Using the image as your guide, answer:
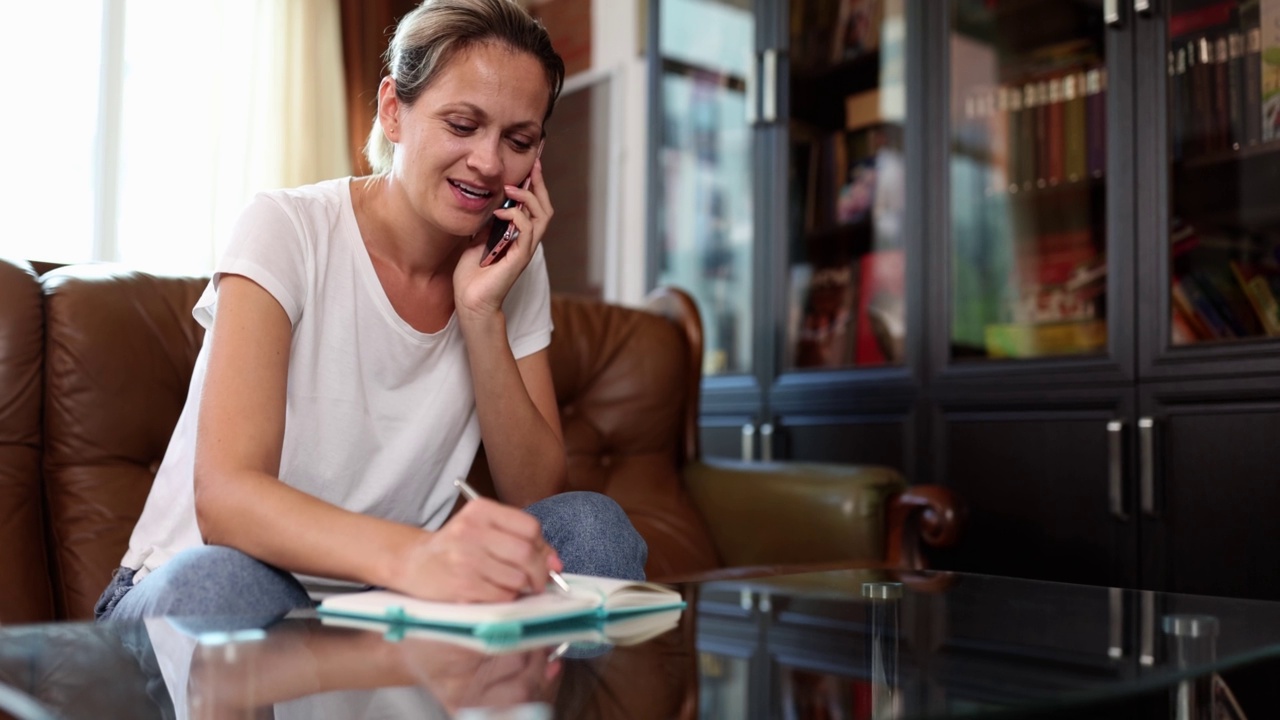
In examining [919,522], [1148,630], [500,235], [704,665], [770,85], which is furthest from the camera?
[770,85]

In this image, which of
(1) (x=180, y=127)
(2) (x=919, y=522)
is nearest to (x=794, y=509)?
(2) (x=919, y=522)

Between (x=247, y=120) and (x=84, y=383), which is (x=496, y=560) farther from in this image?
(x=247, y=120)

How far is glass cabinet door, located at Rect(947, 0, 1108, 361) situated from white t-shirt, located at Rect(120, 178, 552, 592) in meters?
1.23

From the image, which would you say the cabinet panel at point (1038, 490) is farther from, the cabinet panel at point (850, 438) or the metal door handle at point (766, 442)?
the metal door handle at point (766, 442)

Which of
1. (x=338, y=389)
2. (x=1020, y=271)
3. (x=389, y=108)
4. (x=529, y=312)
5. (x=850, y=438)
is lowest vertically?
(x=850, y=438)

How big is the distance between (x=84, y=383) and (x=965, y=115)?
1761mm

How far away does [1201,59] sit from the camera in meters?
1.92

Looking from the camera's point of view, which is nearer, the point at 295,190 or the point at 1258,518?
the point at 295,190

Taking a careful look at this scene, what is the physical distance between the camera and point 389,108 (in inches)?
54.9

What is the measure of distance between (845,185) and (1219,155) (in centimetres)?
89

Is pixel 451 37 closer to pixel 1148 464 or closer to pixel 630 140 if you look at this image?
pixel 1148 464

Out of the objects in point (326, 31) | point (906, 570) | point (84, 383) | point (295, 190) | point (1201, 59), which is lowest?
point (906, 570)

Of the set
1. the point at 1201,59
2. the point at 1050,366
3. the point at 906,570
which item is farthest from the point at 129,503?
the point at 1201,59

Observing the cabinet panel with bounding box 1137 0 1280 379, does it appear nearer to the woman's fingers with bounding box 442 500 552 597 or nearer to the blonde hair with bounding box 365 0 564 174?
the blonde hair with bounding box 365 0 564 174
